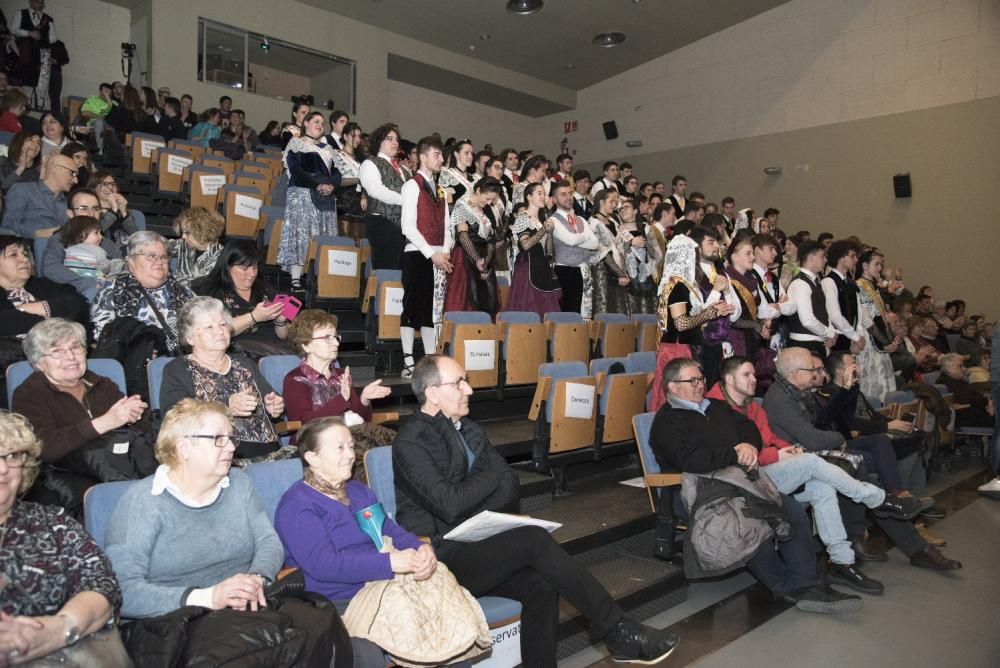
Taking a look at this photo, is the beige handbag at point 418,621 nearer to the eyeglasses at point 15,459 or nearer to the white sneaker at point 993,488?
the eyeglasses at point 15,459

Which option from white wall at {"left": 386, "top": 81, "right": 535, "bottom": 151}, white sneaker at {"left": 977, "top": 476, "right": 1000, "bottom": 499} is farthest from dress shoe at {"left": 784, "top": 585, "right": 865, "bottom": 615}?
white wall at {"left": 386, "top": 81, "right": 535, "bottom": 151}

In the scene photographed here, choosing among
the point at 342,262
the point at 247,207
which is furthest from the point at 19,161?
the point at 342,262

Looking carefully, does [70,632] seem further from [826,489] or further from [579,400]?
[826,489]

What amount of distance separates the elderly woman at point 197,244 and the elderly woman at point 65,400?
1521 millimetres

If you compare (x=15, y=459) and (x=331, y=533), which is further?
(x=331, y=533)

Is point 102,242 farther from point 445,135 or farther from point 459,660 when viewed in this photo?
point 445,135

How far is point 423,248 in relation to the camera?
4.38m

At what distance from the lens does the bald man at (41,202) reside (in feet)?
13.9

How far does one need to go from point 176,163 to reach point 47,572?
241 inches

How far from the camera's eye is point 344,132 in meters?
6.08

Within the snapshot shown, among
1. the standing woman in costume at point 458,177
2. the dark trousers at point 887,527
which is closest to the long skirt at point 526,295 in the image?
the standing woman in costume at point 458,177

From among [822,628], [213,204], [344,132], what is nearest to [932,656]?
[822,628]

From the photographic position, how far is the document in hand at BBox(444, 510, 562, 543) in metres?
2.25

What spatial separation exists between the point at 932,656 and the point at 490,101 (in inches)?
509
